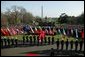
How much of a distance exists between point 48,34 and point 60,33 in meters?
3.02

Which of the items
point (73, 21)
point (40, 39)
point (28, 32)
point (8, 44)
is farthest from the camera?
point (73, 21)

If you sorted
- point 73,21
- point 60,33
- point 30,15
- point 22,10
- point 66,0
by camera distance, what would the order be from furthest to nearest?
point 30,15, point 22,10, point 73,21, point 60,33, point 66,0

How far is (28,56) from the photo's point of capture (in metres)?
19.9

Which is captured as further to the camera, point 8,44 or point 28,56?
point 8,44

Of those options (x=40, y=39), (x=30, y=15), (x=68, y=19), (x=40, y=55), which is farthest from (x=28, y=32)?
(x=30, y=15)

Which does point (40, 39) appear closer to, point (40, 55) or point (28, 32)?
point (40, 55)

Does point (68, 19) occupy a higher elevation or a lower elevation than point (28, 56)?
lower

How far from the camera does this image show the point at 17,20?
327ft

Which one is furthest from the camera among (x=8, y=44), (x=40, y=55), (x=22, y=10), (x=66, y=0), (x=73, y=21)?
(x=22, y=10)

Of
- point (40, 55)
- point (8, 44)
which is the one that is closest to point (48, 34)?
point (8, 44)

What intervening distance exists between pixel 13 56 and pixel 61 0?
5849 mm

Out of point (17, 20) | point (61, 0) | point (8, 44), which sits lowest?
point (17, 20)

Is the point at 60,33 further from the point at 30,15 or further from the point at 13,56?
the point at 30,15

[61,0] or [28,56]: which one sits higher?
[61,0]
